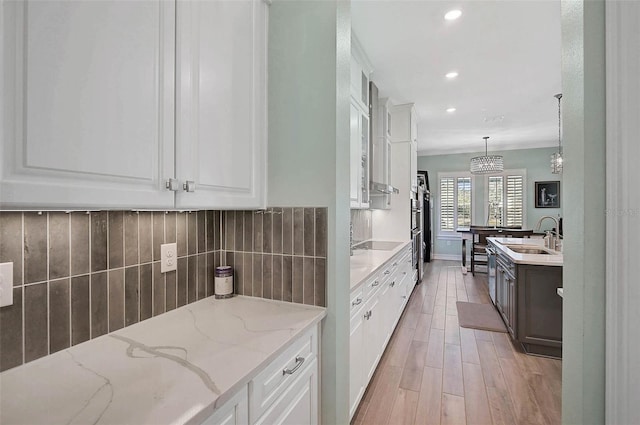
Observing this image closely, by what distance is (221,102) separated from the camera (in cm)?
113

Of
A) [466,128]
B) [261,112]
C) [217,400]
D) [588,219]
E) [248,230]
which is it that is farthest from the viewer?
A: [466,128]

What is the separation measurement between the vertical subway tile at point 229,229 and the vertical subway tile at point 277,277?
267 mm

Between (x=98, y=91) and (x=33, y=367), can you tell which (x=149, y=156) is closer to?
(x=98, y=91)

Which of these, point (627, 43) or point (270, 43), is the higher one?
point (270, 43)

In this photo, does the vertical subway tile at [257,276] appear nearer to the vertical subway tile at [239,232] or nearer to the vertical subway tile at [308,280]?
the vertical subway tile at [239,232]

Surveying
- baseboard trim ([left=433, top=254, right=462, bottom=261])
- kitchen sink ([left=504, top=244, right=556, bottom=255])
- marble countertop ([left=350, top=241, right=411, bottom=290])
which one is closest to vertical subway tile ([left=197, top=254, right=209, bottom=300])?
marble countertop ([left=350, top=241, right=411, bottom=290])

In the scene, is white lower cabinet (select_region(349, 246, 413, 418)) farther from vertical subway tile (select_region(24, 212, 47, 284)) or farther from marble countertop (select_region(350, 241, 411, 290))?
vertical subway tile (select_region(24, 212, 47, 284))

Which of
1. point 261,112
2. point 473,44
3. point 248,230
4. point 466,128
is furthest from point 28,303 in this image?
point 466,128

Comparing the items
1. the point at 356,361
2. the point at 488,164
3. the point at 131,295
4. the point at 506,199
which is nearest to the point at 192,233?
the point at 131,295

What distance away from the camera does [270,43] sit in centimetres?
144

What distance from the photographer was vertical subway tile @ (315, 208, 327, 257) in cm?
135

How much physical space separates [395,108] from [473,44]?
5.73 feet

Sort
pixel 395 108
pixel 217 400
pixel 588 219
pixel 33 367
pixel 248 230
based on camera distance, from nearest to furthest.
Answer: pixel 217 400 → pixel 33 367 → pixel 588 219 → pixel 248 230 → pixel 395 108

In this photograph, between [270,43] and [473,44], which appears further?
[473,44]
